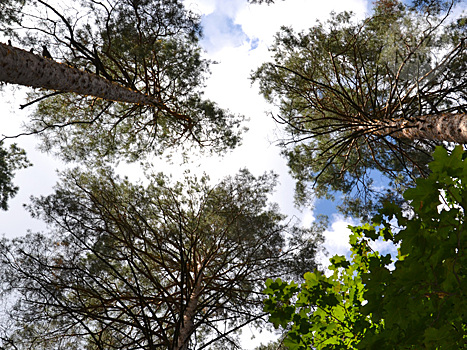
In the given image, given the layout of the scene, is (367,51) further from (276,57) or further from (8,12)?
(8,12)

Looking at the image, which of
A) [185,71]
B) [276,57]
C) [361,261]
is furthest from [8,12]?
A: [361,261]

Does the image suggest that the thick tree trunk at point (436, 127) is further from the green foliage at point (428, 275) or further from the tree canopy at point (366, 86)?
the green foliage at point (428, 275)

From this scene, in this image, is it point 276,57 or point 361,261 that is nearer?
point 361,261

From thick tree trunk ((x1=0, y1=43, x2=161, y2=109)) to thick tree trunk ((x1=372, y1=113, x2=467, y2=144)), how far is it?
15.3 ft

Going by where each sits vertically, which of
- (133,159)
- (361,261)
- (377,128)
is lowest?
(361,261)

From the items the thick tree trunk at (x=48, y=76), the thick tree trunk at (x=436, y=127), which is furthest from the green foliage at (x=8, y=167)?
the thick tree trunk at (x=436, y=127)

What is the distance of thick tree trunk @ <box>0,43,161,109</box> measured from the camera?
3907 mm

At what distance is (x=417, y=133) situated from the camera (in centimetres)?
482

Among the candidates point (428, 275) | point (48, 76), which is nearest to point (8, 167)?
point (48, 76)

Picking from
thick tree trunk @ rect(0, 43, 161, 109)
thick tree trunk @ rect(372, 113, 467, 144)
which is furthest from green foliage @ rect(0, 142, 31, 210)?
thick tree trunk @ rect(372, 113, 467, 144)

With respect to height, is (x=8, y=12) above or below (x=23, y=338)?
above

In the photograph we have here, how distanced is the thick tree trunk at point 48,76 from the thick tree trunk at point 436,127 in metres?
4.66

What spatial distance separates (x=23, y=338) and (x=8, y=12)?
635 centimetres

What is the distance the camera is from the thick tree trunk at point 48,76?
3.91 metres
